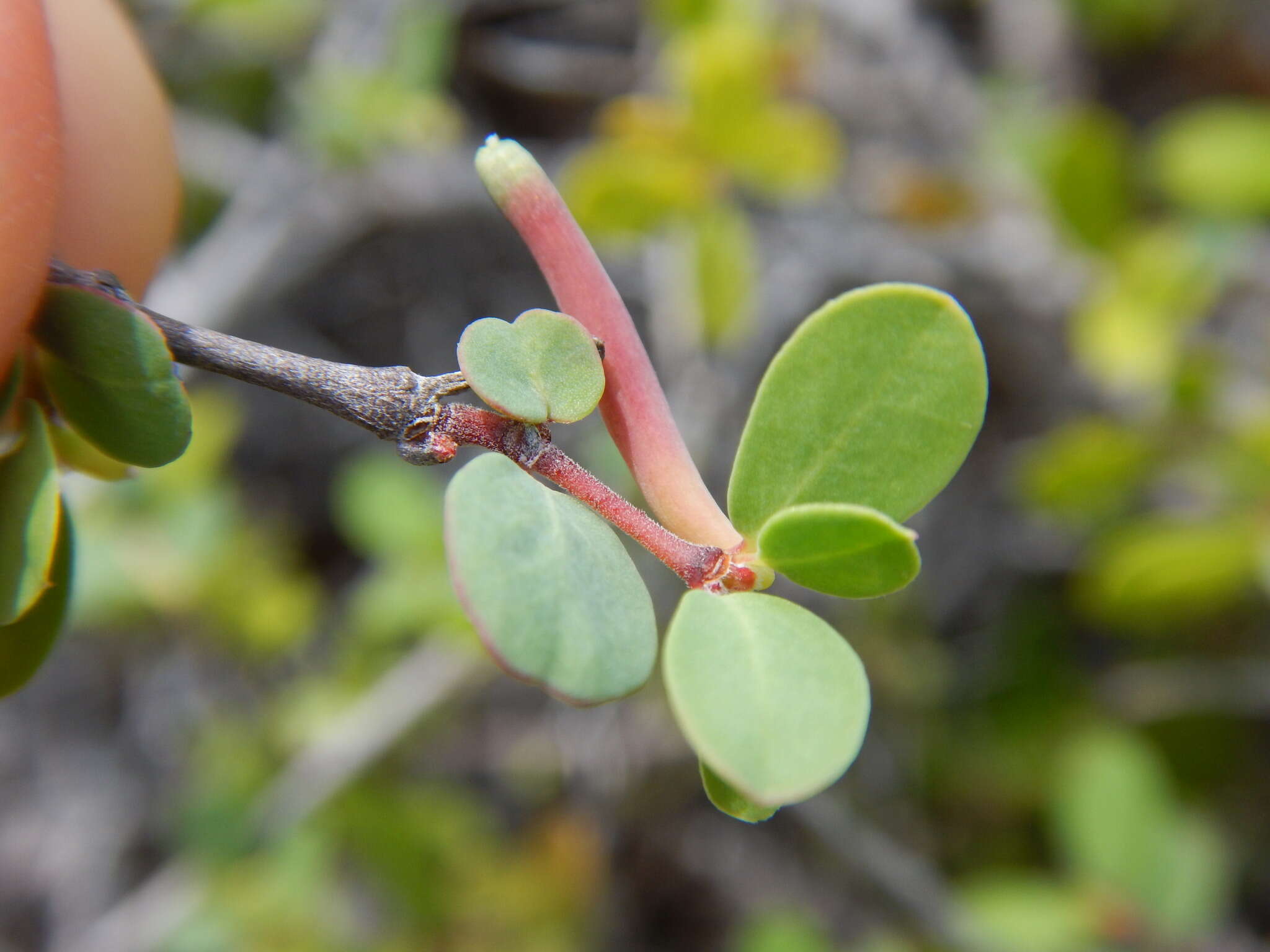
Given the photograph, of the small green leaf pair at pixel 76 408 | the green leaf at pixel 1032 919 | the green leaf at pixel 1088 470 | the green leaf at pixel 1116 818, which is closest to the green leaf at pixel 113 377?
the small green leaf pair at pixel 76 408

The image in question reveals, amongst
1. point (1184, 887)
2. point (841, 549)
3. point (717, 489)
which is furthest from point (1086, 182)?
point (841, 549)

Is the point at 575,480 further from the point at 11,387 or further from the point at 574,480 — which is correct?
the point at 11,387

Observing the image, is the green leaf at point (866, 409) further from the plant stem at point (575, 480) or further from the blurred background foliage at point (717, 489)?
the blurred background foliage at point (717, 489)

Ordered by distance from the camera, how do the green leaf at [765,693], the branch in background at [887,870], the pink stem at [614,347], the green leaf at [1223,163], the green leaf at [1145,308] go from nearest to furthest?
the green leaf at [765,693] < the pink stem at [614,347] < the branch in background at [887,870] < the green leaf at [1145,308] < the green leaf at [1223,163]

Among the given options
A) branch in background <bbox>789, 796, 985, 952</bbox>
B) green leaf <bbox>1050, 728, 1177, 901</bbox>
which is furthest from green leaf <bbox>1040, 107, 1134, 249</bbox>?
branch in background <bbox>789, 796, 985, 952</bbox>

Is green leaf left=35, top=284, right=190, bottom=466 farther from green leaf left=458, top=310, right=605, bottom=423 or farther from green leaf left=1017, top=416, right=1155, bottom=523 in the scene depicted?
green leaf left=1017, top=416, right=1155, bottom=523

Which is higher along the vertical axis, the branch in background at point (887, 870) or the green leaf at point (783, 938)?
the branch in background at point (887, 870)

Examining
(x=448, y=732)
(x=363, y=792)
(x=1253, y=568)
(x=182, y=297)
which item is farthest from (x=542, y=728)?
(x=1253, y=568)
